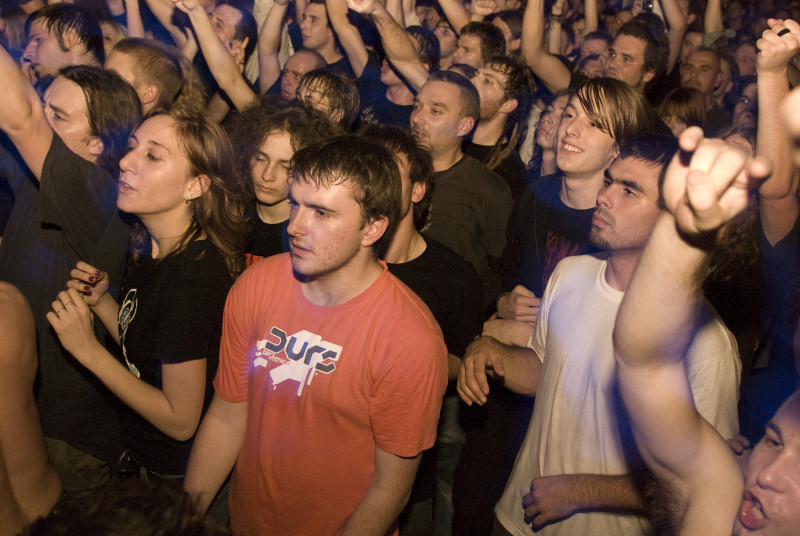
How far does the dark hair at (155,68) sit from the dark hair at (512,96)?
198 cm

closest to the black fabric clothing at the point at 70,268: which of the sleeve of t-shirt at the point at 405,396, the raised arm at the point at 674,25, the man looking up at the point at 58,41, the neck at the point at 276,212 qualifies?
the neck at the point at 276,212

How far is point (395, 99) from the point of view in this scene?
4.89 m

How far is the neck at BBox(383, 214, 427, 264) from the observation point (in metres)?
2.72

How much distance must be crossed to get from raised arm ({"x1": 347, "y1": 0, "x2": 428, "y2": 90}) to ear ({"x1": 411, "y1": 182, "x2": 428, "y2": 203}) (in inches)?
65.6

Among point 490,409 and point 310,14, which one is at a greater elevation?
point 310,14

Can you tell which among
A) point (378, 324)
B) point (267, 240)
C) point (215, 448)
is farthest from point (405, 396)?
point (267, 240)

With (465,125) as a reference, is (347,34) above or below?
above

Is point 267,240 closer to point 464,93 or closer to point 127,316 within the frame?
point 127,316

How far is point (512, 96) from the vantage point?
4379 mm

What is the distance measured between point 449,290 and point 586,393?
805mm

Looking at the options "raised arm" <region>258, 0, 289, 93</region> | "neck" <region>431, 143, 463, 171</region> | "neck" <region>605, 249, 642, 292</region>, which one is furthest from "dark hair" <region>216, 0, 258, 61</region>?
"neck" <region>605, 249, 642, 292</region>

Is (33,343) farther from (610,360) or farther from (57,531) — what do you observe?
(610,360)

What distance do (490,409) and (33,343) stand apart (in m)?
2.04

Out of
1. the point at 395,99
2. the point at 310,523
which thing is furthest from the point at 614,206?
the point at 395,99
